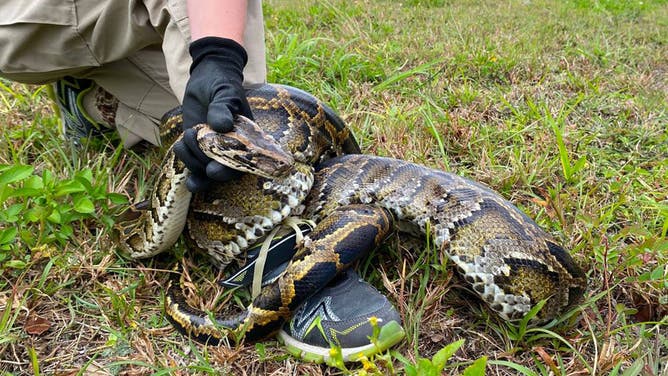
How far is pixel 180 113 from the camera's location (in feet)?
10.8

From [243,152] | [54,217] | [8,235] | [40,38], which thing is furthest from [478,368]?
[40,38]

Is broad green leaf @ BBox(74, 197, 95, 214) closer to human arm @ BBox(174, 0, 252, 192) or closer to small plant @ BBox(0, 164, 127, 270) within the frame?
small plant @ BBox(0, 164, 127, 270)

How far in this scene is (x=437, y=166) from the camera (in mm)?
4168

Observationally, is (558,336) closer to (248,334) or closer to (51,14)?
(248,334)

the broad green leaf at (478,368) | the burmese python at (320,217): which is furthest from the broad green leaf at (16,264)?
the broad green leaf at (478,368)

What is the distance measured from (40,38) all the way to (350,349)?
2.83 m

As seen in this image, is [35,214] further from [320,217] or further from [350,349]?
[350,349]

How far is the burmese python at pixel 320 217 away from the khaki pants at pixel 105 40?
1.36ft

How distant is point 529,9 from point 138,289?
8.17m

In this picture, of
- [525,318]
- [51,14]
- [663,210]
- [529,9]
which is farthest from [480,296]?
[529,9]

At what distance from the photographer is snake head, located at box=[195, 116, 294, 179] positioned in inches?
110

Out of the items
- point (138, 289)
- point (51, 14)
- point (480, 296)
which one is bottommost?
point (138, 289)

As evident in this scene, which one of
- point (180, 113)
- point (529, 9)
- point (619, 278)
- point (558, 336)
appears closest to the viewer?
point (558, 336)

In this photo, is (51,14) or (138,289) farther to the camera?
(51,14)
